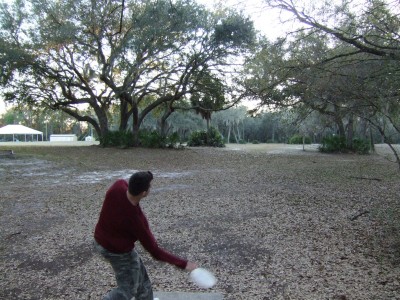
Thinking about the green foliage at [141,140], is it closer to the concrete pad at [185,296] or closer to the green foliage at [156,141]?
the green foliage at [156,141]

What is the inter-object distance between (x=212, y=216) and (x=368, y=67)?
149 inches

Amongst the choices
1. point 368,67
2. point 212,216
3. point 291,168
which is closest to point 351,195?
point 368,67

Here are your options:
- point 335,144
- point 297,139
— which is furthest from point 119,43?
point 297,139

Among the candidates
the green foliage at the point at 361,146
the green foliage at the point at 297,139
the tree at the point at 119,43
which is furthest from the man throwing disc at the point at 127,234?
the green foliage at the point at 297,139

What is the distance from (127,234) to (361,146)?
63.9 ft

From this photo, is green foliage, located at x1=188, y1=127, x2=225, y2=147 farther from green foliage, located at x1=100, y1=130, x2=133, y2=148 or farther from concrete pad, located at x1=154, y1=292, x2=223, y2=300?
concrete pad, located at x1=154, y1=292, x2=223, y2=300

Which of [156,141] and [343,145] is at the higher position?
[156,141]

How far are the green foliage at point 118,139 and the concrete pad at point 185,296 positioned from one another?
1807 cm

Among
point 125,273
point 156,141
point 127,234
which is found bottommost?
point 125,273

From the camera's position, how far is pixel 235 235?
5.29 m

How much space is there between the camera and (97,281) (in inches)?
153

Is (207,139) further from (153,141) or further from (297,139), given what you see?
(297,139)

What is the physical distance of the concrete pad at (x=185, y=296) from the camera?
335 centimetres

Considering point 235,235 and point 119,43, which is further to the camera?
point 119,43
